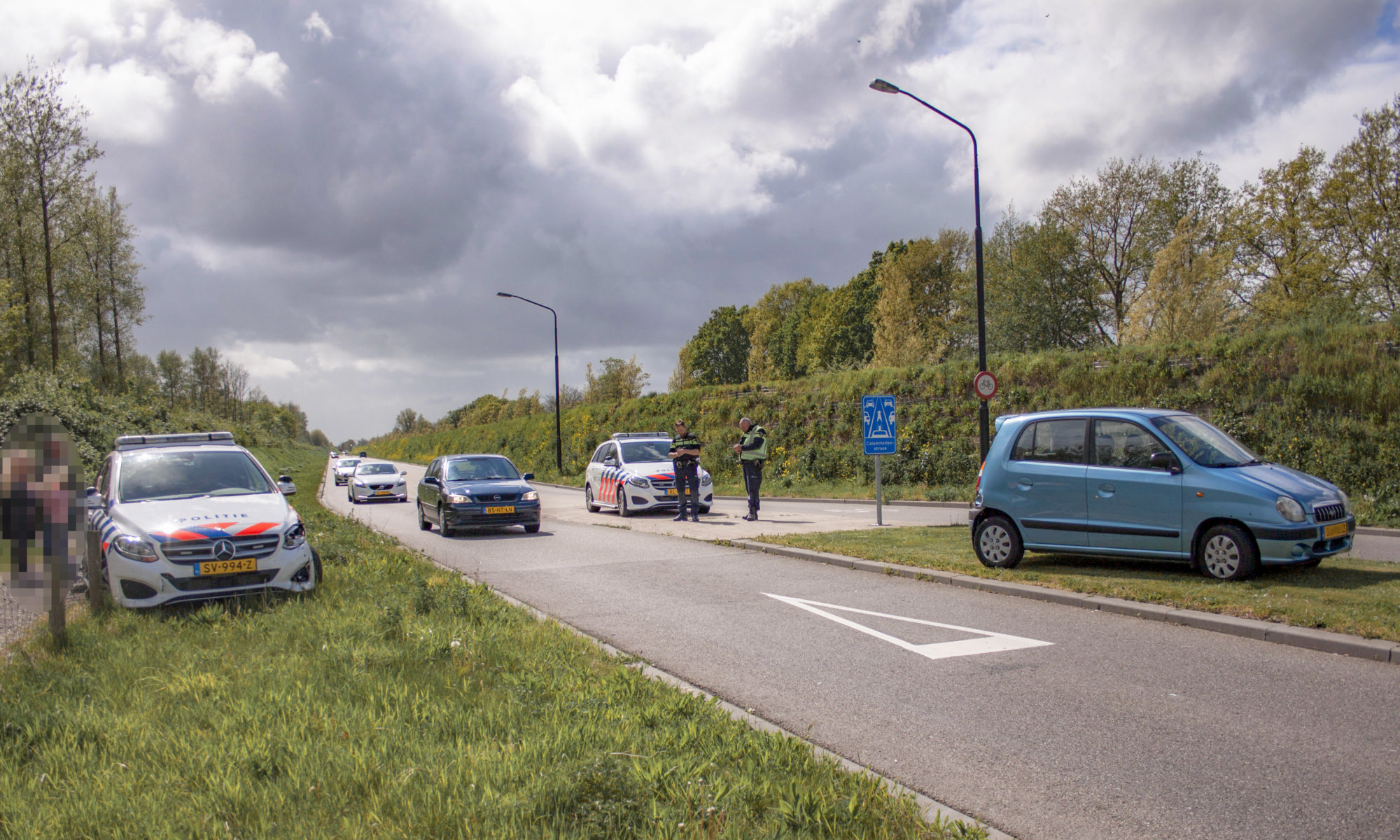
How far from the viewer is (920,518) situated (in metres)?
16.0

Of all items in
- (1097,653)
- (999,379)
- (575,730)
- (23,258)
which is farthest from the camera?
(23,258)

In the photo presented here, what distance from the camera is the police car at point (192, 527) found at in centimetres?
712

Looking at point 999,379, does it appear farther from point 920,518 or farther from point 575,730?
point 575,730

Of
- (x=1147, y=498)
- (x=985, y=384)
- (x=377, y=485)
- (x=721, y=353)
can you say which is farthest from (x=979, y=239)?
(x=721, y=353)

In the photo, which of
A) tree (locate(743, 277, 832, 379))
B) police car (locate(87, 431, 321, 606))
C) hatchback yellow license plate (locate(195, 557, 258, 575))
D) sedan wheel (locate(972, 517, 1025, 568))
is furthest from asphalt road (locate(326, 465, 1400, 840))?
tree (locate(743, 277, 832, 379))

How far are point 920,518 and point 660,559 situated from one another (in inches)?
264

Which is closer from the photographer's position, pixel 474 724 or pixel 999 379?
pixel 474 724

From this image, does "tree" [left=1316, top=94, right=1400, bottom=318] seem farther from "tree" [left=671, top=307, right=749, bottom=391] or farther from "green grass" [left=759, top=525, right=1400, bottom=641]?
"tree" [left=671, top=307, right=749, bottom=391]

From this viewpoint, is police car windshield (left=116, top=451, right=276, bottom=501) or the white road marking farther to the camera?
police car windshield (left=116, top=451, right=276, bottom=501)

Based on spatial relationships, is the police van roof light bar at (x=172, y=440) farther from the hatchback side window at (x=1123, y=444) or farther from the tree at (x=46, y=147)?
the tree at (x=46, y=147)

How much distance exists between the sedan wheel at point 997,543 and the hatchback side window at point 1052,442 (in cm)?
79

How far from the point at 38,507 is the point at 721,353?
82.7m

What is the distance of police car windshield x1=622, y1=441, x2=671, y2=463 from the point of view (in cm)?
1925

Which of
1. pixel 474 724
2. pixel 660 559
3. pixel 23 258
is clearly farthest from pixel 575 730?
pixel 23 258
